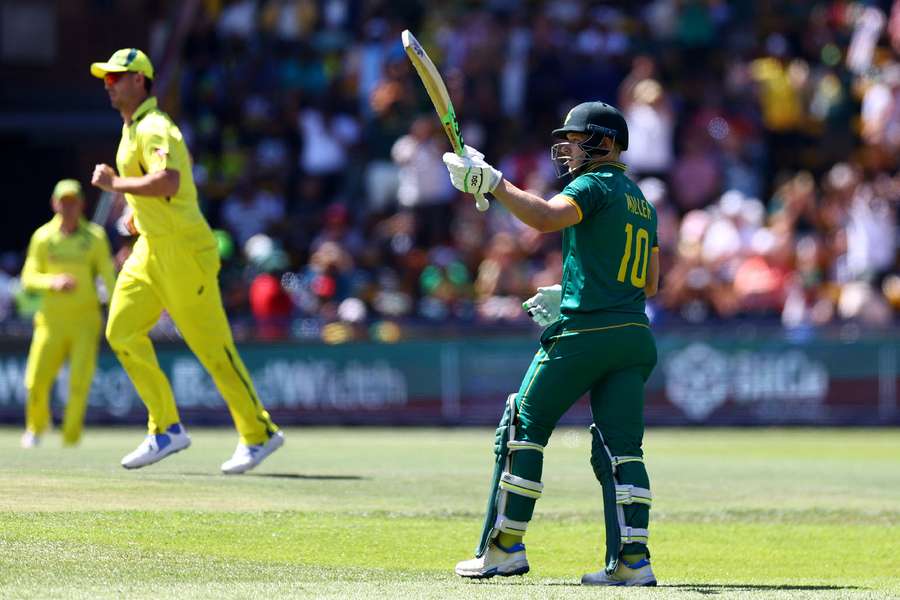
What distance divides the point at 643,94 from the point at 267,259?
17.2 feet

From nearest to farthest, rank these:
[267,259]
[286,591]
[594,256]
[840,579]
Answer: [286,591]
[594,256]
[840,579]
[267,259]

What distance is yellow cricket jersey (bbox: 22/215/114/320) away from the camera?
16016mm

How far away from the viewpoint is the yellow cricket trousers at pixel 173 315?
35.8 ft

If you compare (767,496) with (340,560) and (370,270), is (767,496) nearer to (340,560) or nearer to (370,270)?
(340,560)

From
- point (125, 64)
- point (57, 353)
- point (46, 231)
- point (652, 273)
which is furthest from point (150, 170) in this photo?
point (57, 353)

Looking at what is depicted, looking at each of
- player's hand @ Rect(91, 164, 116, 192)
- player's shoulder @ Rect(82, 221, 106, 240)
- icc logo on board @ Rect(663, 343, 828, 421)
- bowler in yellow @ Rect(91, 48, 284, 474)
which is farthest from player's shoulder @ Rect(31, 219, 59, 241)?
icc logo on board @ Rect(663, 343, 828, 421)

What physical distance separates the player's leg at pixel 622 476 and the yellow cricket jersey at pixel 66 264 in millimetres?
8791

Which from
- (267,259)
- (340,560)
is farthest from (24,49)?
(340,560)

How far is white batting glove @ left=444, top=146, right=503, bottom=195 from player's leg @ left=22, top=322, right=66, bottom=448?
9.29m

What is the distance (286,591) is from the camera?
24.1 feet

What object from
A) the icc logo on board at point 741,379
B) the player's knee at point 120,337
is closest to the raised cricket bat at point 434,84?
the player's knee at point 120,337

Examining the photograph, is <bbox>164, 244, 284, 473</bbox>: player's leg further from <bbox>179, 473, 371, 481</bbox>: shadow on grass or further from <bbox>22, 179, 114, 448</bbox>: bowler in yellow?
<bbox>22, 179, 114, 448</bbox>: bowler in yellow

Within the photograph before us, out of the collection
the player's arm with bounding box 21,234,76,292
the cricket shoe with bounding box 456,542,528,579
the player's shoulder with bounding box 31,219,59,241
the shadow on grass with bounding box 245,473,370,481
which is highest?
the player's shoulder with bounding box 31,219,59,241

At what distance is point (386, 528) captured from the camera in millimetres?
9852
